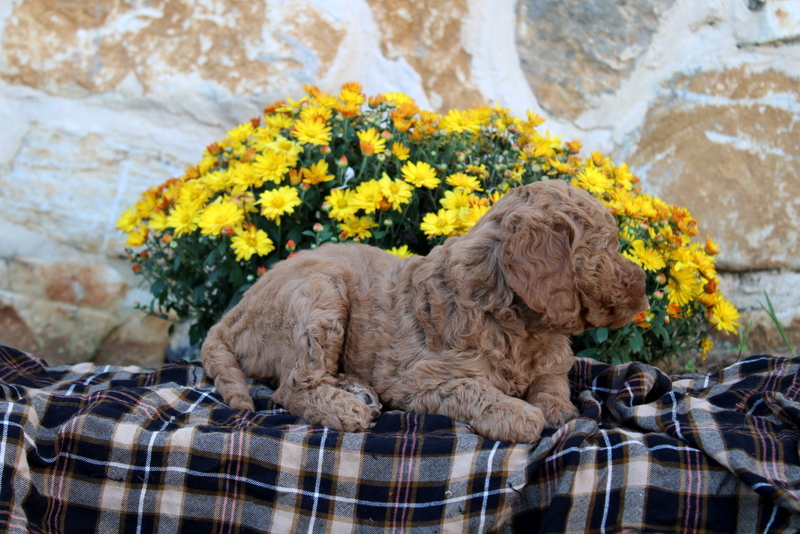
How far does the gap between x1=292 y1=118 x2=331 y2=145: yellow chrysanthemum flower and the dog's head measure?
1199 millimetres

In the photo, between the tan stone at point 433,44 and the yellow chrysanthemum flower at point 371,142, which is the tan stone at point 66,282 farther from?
the tan stone at point 433,44

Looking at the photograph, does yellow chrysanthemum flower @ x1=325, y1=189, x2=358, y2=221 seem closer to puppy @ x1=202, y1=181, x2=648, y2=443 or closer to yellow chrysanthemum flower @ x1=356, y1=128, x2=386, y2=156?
yellow chrysanthemum flower @ x1=356, y1=128, x2=386, y2=156

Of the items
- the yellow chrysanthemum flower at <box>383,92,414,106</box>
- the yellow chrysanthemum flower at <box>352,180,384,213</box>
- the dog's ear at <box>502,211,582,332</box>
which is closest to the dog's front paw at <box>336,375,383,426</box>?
the dog's ear at <box>502,211,582,332</box>

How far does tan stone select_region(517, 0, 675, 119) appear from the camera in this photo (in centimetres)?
415

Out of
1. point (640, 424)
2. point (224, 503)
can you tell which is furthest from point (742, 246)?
point (224, 503)

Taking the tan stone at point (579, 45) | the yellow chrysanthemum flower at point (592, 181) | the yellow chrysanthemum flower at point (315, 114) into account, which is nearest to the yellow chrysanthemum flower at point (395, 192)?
the yellow chrysanthemum flower at point (315, 114)

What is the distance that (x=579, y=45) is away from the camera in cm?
425

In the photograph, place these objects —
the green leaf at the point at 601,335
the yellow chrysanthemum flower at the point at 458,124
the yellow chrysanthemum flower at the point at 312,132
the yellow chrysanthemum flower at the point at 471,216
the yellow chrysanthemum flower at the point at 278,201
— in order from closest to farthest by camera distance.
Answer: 1. the green leaf at the point at 601,335
2. the yellow chrysanthemum flower at the point at 471,216
3. the yellow chrysanthemum flower at the point at 278,201
4. the yellow chrysanthemum flower at the point at 312,132
5. the yellow chrysanthemum flower at the point at 458,124

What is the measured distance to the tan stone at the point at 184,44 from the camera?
416 centimetres

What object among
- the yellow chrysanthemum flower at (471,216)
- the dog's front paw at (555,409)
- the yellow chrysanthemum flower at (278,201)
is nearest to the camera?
the dog's front paw at (555,409)

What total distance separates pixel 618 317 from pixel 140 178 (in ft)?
10.5

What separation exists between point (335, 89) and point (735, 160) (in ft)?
8.35

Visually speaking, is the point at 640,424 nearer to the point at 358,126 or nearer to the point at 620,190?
the point at 620,190

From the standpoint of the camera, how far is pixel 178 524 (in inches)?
85.0
